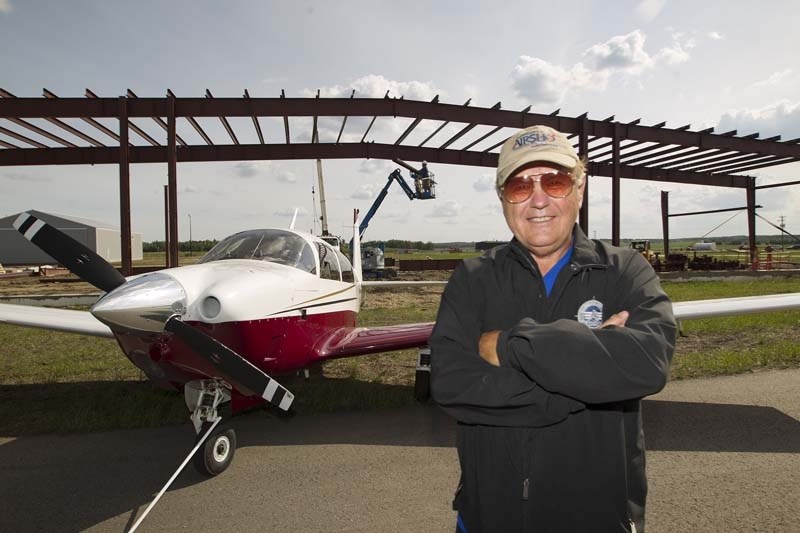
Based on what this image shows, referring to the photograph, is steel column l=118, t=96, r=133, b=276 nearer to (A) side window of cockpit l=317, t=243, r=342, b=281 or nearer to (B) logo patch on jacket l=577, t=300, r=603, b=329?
(A) side window of cockpit l=317, t=243, r=342, b=281

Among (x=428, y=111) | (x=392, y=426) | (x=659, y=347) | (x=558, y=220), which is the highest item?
(x=428, y=111)

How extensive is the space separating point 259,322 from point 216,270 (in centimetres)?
65

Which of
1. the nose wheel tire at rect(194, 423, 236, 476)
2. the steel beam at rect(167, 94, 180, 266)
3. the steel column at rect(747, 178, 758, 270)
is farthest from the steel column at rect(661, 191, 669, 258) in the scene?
the nose wheel tire at rect(194, 423, 236, 476)

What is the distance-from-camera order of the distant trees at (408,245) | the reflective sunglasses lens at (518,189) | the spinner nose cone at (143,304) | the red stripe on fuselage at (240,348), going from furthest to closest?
the distant trees at (408,245)
the red stripe on fuselage at (240,348)
the spinner nose cone at (143,304)
the reflective sunglasses lens at (518,189)

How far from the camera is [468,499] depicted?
1501 millimetres

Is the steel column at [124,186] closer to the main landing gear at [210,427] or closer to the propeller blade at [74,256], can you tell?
the propeller blade at [74,256]

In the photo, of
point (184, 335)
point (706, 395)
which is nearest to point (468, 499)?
point (184, 335)

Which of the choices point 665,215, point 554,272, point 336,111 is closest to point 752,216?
point 665,215

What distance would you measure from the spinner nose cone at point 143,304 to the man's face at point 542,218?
2.97m

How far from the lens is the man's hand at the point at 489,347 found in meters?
1.45

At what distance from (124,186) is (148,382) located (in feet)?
26.6

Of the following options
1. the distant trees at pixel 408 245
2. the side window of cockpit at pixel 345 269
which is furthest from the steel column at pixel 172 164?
the distant trees at pixel 408 245

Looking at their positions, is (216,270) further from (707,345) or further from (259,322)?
(707,345)

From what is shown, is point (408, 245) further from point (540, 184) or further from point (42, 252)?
point (540, 184)
